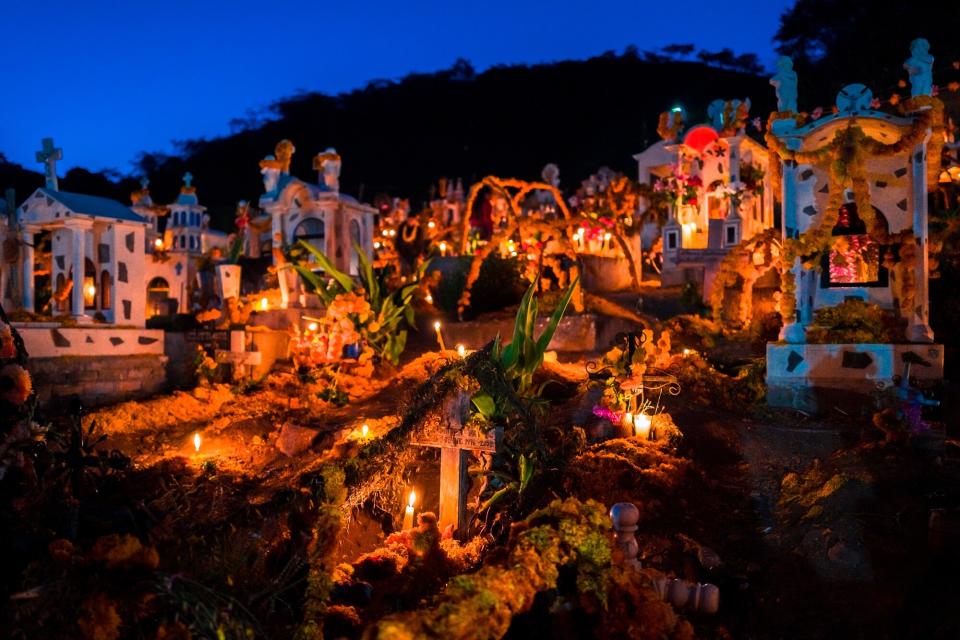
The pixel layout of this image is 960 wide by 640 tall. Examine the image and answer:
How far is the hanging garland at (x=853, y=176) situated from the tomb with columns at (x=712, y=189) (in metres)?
6.08

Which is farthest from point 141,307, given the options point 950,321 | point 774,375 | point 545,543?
point 950,321

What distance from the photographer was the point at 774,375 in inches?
429

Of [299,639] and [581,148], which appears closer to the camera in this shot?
[299,639]

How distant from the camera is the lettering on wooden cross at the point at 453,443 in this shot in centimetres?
689

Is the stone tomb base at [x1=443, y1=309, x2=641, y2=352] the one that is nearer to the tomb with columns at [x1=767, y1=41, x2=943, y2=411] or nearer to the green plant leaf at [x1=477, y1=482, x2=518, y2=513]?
the tomb with columns at [x1=767, y1=41, x2=943, y2=411]

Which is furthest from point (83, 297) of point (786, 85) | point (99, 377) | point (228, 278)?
point (786, 85)

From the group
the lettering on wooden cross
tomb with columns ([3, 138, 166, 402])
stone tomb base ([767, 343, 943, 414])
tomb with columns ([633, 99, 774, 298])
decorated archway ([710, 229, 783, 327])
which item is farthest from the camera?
tomb with columns ([633, 99, 774, 298])

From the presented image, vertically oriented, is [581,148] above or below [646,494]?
above

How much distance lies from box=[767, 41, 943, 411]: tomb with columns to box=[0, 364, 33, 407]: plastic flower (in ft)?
28.8

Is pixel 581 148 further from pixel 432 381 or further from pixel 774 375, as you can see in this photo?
pixel 432 381

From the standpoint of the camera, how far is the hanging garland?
1077 cm

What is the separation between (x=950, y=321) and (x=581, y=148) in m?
45.9

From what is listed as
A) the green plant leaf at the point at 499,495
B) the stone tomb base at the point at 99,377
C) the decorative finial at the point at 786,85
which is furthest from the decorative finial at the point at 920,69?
the stone tomb base at the point at 99,377

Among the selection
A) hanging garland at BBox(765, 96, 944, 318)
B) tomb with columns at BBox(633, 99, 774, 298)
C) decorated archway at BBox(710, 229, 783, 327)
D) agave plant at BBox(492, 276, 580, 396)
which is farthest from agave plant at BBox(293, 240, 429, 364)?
hanging garland at BBox(765, 96, 944, 318)
